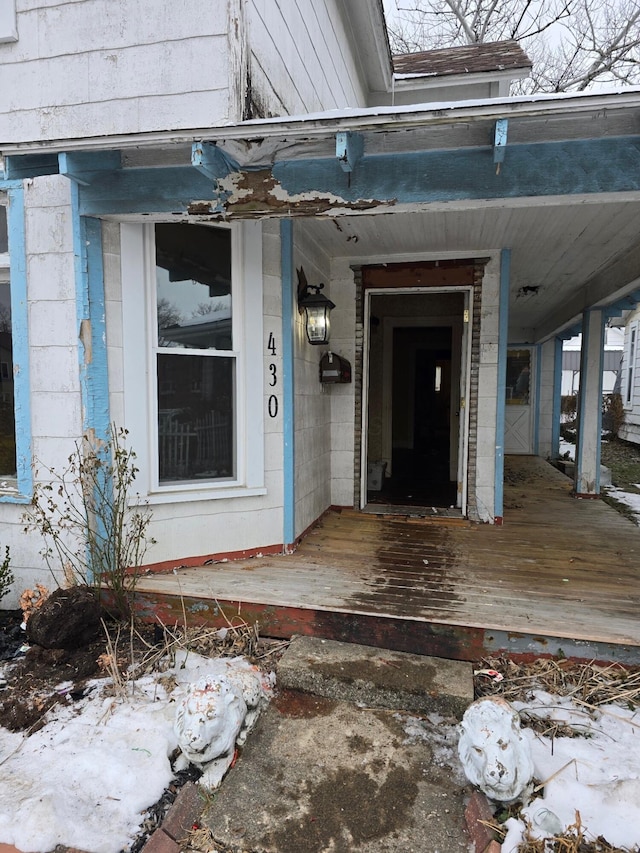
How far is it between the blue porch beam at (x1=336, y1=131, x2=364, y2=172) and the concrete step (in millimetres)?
2509

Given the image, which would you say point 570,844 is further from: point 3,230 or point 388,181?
point 3,230

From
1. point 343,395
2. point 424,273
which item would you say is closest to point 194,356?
point 343,395

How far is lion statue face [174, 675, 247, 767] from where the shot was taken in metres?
1.96

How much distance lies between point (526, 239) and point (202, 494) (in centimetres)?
342

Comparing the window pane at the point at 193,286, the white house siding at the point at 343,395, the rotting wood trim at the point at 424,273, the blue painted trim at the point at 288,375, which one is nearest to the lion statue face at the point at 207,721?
the blue painted trim at the point at 288,375

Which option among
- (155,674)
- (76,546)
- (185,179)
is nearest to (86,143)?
(185,179)

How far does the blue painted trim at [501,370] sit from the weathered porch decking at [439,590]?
401 mm

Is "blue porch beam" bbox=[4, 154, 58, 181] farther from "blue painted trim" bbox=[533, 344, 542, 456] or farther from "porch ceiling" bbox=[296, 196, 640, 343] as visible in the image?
"blue painted trim" bbox=[533, 344, 542, 456]

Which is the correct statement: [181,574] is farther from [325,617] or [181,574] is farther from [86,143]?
[86,143]

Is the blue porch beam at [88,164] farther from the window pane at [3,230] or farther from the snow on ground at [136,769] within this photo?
the snow on ground at [136,769]

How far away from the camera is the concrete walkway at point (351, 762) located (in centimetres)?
174

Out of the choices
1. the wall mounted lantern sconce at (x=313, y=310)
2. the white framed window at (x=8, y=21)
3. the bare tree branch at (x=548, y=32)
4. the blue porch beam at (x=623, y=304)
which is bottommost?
the wall mounted lantern sconce at (x=313, y=310)

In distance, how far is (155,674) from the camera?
263 centimetres

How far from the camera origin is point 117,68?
3.08 meters
